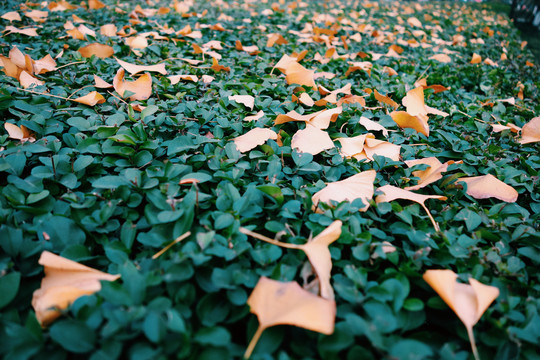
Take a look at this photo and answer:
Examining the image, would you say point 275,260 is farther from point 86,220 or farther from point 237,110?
point 237,110

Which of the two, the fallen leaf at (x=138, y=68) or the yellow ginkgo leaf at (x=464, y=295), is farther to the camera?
the fallen leaf at (x=138, y=68)

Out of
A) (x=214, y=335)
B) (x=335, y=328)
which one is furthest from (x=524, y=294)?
(x=214, y=335)

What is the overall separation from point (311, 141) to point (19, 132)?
100cm

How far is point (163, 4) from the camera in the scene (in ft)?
11.8

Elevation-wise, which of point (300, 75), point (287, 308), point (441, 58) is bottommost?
point (287, 308)

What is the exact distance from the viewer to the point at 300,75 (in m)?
1.74

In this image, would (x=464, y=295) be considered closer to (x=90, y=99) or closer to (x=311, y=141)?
(x=311, y=141)

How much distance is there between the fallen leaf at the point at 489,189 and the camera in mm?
1104

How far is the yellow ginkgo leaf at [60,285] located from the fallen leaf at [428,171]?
36.4 inches

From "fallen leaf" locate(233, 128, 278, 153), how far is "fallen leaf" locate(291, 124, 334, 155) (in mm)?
85

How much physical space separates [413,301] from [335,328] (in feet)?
0.65

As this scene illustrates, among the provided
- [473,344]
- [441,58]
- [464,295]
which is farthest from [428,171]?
[441,58]

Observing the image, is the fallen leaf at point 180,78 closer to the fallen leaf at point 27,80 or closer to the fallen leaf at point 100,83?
the fallen leaf at point 100,83

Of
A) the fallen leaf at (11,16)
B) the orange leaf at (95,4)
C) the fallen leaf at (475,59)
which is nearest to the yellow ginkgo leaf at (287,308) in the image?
the fallen leaf at (11,16)
